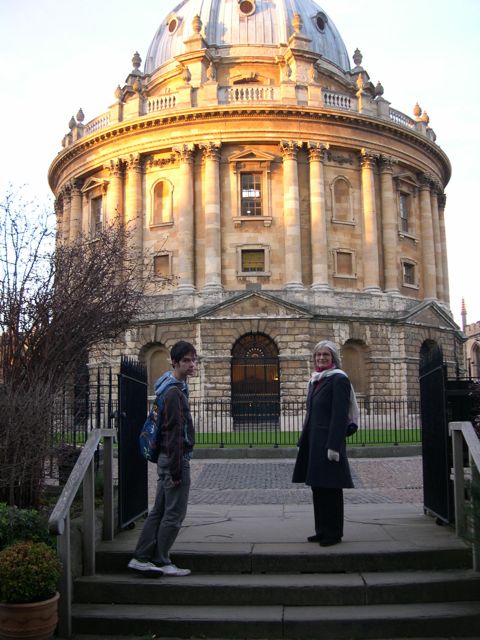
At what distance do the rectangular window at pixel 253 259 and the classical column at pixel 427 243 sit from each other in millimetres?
10214

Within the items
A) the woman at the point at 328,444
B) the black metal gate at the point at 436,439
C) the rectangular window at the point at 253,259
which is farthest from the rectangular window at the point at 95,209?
the woman at the point at 328,444

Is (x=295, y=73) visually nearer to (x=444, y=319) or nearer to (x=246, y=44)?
(x=246, y=44)

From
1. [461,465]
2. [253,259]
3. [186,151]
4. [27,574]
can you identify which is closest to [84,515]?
[27,574]

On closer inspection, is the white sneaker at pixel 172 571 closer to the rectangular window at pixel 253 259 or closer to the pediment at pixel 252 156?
the rectangular window at pixel 253 259

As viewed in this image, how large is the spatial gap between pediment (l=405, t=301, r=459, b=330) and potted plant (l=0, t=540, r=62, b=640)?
108ft

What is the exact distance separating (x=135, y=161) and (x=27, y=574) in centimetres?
3436

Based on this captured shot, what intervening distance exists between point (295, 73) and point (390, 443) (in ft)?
82.3

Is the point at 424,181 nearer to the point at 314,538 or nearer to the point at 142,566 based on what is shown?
the point at 314,538

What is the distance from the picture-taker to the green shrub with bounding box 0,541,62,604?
5238 millimetres

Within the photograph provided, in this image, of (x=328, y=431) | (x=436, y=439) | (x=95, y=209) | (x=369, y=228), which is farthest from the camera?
(x=95, y=209)

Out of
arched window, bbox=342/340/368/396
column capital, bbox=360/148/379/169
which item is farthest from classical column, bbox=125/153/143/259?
arched window, bbox=342/340/368/396

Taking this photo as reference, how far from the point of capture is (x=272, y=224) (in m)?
36.6

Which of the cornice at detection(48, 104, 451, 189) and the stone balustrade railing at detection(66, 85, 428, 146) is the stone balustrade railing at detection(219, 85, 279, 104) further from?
the cornice at detection(48, 104, 451, 189)

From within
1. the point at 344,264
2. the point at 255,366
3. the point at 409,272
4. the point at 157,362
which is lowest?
the point at 255,366
